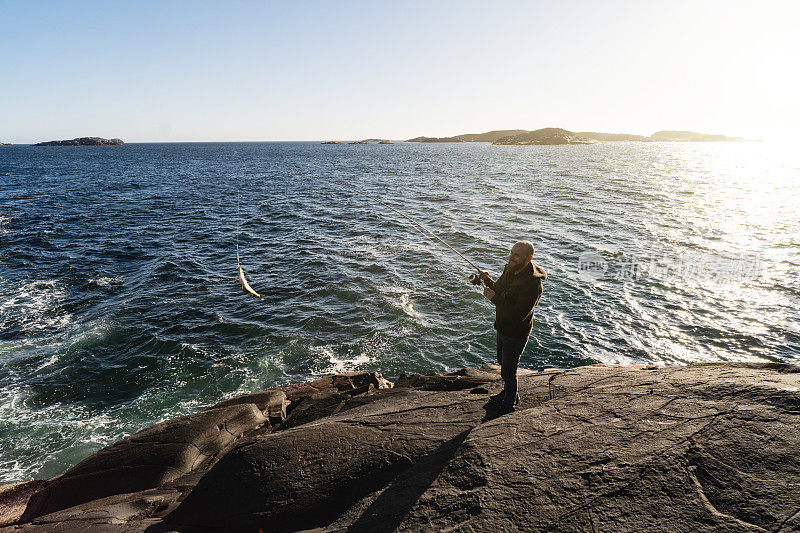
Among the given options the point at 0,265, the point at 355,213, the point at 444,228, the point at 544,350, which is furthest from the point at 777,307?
the point at 0,265

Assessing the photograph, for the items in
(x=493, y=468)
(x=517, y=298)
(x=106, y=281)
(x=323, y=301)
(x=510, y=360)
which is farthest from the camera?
(x=106, y=281)

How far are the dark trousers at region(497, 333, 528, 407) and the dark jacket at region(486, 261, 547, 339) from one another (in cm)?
13

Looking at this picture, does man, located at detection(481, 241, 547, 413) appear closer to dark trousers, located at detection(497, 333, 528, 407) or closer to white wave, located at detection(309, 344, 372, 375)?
dark trousers, located at detection(497, 333, 528, 407)

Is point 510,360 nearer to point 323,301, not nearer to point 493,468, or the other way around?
point 493,468

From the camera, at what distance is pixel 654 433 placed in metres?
5.00

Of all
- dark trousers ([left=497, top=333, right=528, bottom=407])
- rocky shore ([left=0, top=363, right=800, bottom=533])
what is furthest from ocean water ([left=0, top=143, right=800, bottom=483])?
dark trousers ([left=497, top=333, right=528, bottom=407])

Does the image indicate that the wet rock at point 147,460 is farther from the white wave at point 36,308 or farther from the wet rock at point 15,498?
the white wave at point 36,308

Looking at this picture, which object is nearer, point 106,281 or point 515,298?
point 515,298

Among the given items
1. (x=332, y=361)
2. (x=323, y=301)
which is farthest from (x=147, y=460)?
(x=323, y=301)

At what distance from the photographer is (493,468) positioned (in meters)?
4.74

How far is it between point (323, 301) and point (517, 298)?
42.6 ft

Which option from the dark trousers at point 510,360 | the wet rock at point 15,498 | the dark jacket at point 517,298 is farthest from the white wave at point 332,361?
the dark jacket at point 517,298

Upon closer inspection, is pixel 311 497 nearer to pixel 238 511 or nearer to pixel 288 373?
pixel 238 511

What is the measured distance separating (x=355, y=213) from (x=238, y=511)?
107 ft
